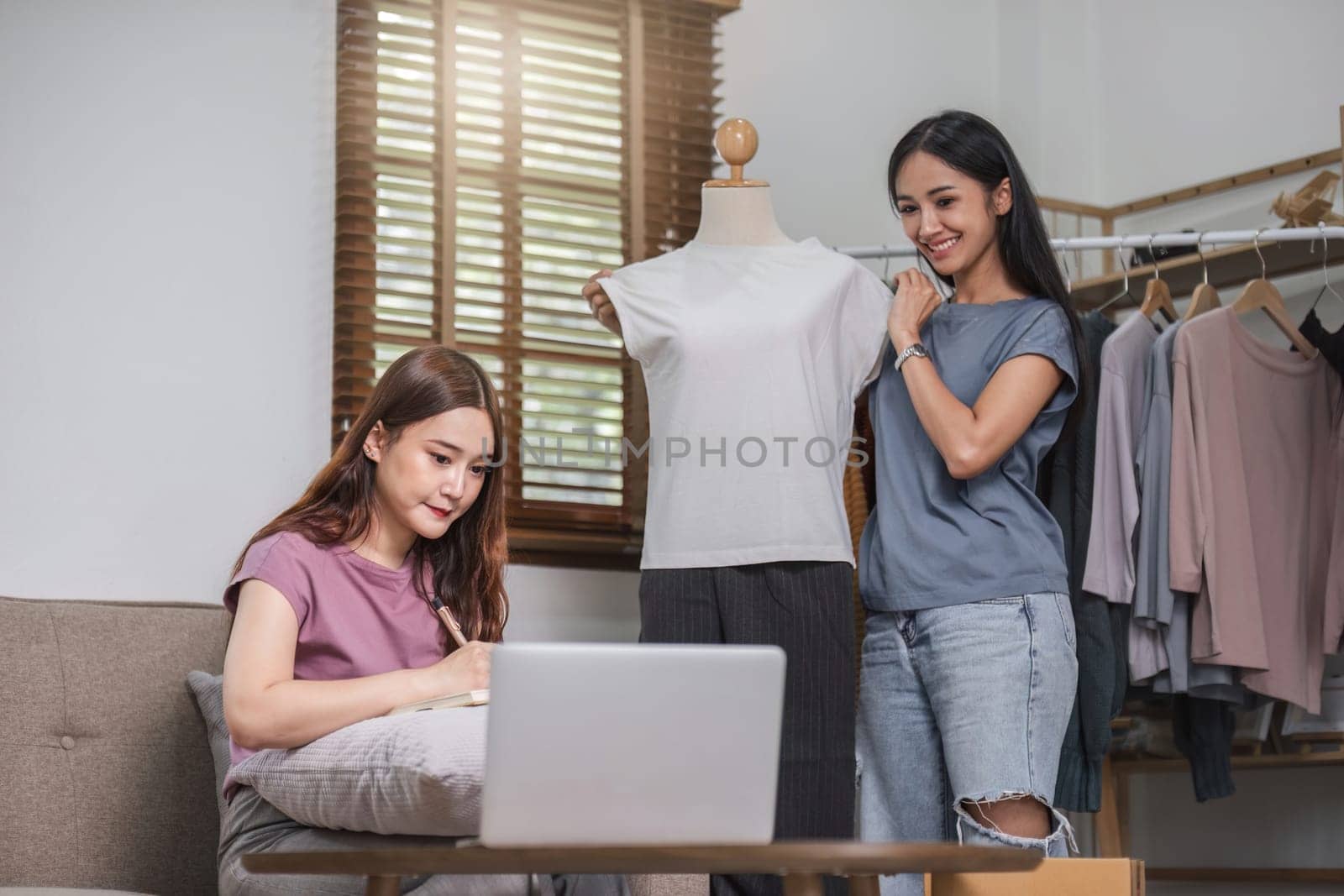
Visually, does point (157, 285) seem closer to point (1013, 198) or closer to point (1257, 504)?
point (1013, 198)

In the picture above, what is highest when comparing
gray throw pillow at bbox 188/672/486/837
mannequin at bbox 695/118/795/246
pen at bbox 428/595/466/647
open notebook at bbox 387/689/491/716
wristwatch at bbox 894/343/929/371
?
mannequin at bbox 695/118/795/246

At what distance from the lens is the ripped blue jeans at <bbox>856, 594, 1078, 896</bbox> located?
178cm

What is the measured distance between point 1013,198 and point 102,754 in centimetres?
151

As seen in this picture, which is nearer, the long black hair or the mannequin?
the long black hair

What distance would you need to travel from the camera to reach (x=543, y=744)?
3.20 feet

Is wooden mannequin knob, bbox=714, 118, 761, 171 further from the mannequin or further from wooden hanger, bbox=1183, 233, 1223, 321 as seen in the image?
wooden hanger, bbox=1183, 233, 1223, 321

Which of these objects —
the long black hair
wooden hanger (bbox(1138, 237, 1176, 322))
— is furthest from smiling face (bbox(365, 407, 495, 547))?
wooden hanger (bbox(1138, 237, 1176, 322))

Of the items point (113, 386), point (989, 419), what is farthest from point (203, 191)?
point (989, 419)

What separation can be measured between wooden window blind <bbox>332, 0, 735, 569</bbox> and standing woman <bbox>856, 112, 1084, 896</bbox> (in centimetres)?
82

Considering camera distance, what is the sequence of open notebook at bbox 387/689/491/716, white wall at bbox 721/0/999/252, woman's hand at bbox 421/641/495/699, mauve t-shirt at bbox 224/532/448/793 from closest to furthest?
open notebook at bbox 387/689/491/716, woman's hand at bbox 421/641/495/699, mauve t-shirt at bbox 224/532/448/793, white wall at bbox 721/0/999/252

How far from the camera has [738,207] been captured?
225cm

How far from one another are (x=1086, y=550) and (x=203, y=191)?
5.44 feet

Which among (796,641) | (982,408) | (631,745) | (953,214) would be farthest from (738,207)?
(631,745)

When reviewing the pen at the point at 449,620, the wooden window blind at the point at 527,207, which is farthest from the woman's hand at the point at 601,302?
the pen at the point at 449,620
